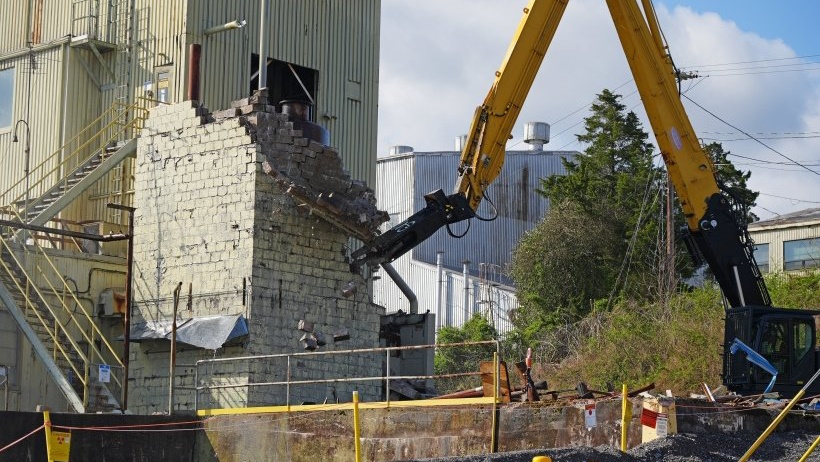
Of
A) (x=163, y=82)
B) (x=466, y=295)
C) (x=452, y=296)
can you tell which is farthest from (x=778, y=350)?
(x=452, y=296)

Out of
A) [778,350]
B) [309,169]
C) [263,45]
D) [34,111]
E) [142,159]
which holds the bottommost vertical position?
[778,350]

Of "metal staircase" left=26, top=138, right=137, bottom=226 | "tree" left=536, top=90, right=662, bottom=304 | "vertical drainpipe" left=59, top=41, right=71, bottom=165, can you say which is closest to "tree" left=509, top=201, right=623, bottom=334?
"tree" left=536, top=90, right=662, bottom=304

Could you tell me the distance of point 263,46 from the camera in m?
28.6

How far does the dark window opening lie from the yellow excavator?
7538 millimetres

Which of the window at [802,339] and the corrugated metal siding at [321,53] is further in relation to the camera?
the corrugated metal siding at [321,53]

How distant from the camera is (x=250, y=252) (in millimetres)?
24500

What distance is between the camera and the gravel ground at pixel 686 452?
16.6m

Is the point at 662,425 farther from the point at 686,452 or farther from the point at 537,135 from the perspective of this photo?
the point at 537,135

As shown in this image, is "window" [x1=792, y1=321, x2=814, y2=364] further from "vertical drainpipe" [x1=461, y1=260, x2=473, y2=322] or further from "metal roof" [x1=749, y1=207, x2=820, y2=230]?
"vertical drainpipe" [x1=461, y1=260, x2=473, y2=322]

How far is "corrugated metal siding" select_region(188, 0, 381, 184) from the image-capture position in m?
30.4

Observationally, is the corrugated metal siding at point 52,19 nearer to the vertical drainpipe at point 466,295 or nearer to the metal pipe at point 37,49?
the metal pipe at point 37,49

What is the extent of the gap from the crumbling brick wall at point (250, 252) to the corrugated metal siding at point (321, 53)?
3947 mm

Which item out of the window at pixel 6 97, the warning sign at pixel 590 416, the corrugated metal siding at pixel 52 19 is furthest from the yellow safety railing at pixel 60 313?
the warning sign at pixel 590 416

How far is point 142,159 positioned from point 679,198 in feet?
36.2
